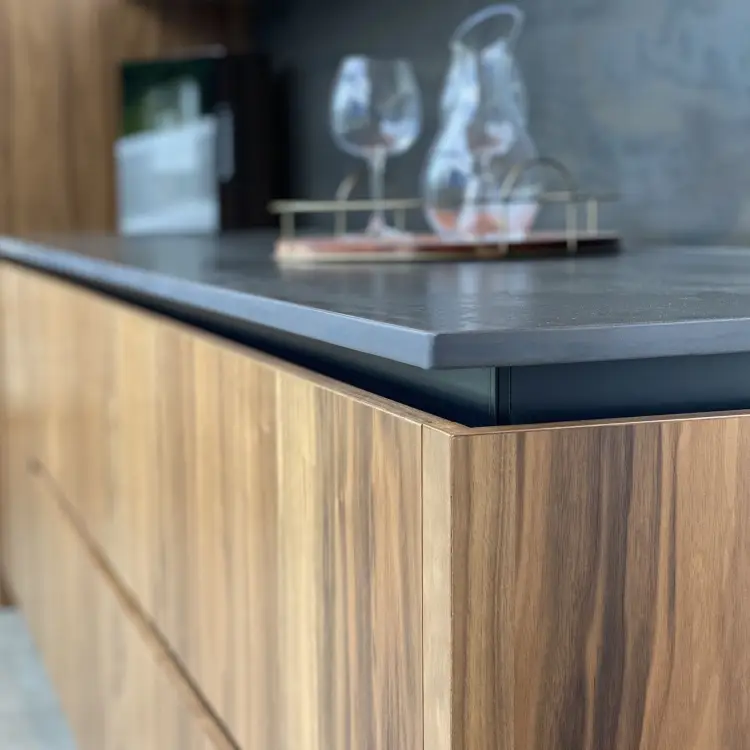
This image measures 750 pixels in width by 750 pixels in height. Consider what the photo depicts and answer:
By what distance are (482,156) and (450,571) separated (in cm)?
97

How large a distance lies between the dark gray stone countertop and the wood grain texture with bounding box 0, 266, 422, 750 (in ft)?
0.14

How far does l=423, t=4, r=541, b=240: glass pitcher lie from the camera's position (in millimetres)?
1445

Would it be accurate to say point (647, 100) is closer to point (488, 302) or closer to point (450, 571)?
point (488, 302)

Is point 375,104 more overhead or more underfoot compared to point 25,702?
more overhead

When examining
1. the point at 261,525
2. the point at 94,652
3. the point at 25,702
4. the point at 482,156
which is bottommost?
the point at 25,702

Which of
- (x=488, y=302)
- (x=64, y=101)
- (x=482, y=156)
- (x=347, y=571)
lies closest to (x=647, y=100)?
(x=482, y=156)

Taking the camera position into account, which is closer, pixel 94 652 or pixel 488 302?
pixel 488 302

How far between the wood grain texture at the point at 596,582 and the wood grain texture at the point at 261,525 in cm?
4

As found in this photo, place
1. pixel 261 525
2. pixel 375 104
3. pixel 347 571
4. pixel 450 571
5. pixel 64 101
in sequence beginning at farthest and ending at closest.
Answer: pixel 64 101 → pixel 375 104 → pixel 261 525 → pixel 347 571 → pixel 450 571

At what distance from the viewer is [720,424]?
0.59 meters

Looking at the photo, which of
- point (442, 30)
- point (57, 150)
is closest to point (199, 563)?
point (442, 30)

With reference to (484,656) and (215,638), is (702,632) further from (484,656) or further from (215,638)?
(215,638)

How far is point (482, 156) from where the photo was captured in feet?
4.80

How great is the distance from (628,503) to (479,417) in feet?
0.29
